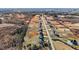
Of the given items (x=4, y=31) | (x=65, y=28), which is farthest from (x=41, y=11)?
(x=4, y=31)

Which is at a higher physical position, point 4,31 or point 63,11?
point 63,11

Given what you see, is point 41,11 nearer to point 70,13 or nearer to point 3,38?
point 70,13

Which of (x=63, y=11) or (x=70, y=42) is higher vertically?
(x=63, y=11)

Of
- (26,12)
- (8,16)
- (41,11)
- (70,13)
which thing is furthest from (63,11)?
(8,16)

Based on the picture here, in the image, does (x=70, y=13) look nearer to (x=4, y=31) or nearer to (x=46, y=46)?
(x=46, y=46)
